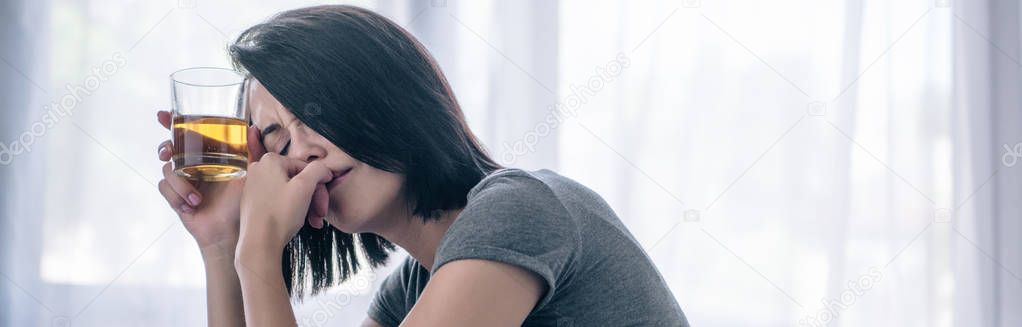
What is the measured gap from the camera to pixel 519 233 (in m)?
0.85

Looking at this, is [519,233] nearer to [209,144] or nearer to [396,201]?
[396,201]

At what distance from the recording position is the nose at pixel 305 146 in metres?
1.08

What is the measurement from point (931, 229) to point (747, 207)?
1.31 ft

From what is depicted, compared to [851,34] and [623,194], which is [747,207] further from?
[851,34]

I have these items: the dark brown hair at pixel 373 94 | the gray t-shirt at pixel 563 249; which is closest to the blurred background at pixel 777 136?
the dark brown hair at pixel 373 94

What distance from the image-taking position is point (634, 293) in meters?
0.94

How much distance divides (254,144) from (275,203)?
0.14 m
